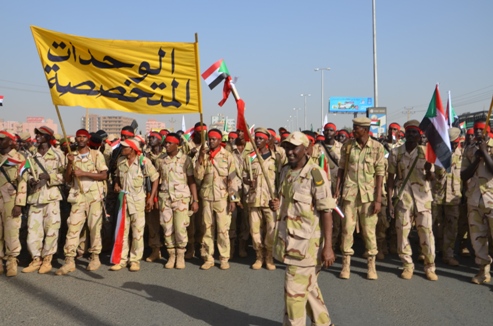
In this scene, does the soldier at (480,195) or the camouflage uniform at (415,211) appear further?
the camouflage uniform at (415,211)

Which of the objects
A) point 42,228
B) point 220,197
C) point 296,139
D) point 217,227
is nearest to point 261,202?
point 220,197

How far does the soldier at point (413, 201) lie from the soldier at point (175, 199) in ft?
9.95

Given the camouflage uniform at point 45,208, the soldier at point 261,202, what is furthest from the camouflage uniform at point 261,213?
the camouflage uniform at point 45,208

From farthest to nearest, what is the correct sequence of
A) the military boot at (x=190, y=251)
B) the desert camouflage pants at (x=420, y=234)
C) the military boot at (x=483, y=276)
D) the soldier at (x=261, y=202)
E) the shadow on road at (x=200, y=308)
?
the military boot at (x=190, y=251)
the soldier at (x=261, y=202)
the desert camouflage pants at (x=420, y=234)
the military boot at (x=483, y=276)
the shadow on road at (x=200, y=308)

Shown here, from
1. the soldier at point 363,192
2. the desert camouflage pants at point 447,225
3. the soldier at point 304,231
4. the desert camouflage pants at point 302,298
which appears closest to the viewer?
the desert camouflage pants at point 302,298

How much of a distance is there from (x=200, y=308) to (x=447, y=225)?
433 cm

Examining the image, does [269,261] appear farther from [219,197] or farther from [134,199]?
[134,199]

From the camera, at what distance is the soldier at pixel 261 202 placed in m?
6.82

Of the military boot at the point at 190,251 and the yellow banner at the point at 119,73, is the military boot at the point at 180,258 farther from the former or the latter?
the yellow banner at the point at 119,73

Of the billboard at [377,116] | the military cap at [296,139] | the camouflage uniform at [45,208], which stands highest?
the billboard at [377,116]

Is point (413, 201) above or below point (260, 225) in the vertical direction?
above

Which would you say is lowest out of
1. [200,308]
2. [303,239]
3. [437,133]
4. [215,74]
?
[200,308]

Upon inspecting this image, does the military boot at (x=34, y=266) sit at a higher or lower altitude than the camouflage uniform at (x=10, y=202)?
lower

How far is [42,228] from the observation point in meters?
6.63
